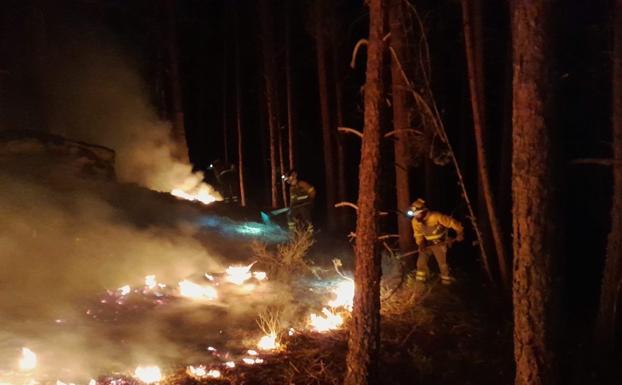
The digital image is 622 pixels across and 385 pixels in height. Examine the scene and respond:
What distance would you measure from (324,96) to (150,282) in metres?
9.10

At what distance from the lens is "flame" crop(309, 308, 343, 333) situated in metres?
9.67

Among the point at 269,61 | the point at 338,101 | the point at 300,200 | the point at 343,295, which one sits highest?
the point at 269,61

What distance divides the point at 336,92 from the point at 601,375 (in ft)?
37.9

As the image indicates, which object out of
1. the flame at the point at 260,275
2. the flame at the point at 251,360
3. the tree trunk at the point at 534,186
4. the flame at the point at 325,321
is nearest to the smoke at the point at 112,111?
the flame at the point at 260,275

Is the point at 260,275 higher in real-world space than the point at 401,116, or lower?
lower

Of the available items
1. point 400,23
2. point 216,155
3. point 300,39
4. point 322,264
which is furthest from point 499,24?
point 216,155

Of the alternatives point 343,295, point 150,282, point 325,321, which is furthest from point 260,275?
point 325,321

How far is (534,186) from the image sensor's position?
608 centimetres

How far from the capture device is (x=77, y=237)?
39.7 ft

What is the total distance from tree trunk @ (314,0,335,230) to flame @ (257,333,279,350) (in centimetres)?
958

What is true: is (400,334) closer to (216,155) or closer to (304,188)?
(304,188)

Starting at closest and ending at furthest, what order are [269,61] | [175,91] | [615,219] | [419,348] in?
1. [615,219]
2. [419,348]
3. [175,91]
4. [269,61]

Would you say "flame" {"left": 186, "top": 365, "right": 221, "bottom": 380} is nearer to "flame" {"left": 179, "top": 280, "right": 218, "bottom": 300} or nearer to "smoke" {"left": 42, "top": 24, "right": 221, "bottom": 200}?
"flame" {"left": 179, "top": 280, "right": 218, "bottom": 300}

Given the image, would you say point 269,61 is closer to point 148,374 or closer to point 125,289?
point 125,289
